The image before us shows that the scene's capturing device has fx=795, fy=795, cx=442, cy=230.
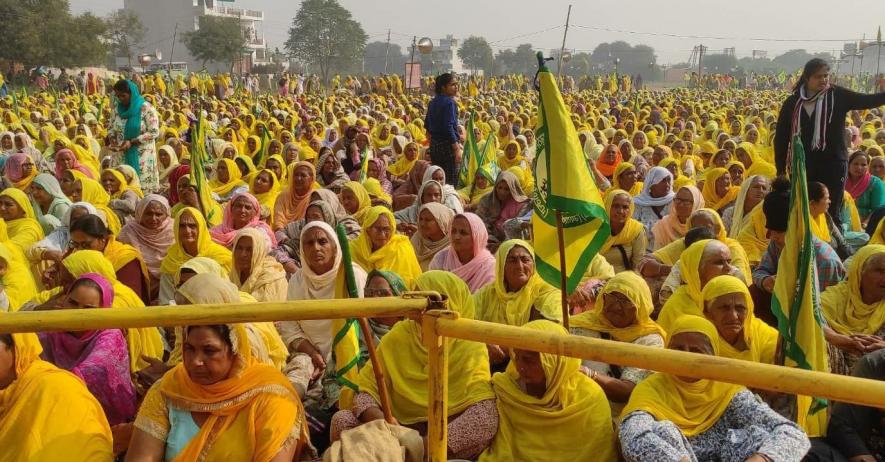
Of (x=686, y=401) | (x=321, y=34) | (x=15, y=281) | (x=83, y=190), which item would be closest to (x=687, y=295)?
(x=686, y=401)

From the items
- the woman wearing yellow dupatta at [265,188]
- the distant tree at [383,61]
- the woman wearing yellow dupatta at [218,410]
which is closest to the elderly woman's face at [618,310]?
the woman wearing yellow dupatta at [218,410]

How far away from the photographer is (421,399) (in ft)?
10.3

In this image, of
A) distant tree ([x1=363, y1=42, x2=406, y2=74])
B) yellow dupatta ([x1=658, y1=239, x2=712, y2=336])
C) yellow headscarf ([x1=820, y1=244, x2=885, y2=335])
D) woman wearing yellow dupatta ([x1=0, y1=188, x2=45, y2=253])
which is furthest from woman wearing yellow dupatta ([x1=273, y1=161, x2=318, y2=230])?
distant tree ([x1=363, y1=42, x2=406, y2=74])

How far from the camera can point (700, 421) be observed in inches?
108

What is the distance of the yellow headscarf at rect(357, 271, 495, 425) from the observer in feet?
9.89

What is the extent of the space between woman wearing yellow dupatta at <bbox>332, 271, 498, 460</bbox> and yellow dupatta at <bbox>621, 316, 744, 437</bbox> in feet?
1.79

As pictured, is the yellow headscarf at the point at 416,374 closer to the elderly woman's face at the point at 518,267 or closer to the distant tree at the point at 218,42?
the elderly woman's face at the point at 518,267

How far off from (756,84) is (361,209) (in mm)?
52514

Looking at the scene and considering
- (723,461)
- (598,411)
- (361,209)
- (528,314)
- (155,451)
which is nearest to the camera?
(155,451)

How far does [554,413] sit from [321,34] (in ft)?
246

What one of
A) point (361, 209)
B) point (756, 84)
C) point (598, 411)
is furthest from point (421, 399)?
point (756, 84)

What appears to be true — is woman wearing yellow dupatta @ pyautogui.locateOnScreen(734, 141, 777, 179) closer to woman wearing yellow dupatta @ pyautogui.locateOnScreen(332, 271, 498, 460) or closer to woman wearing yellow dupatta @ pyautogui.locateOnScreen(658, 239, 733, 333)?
woman wearing yellow dupatta @ pyautogui.locateOnScreen(658, 239, 733, 333)

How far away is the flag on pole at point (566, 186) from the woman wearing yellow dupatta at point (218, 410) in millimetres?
1038

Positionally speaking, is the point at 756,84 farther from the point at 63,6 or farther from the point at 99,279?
the point at 99,279
